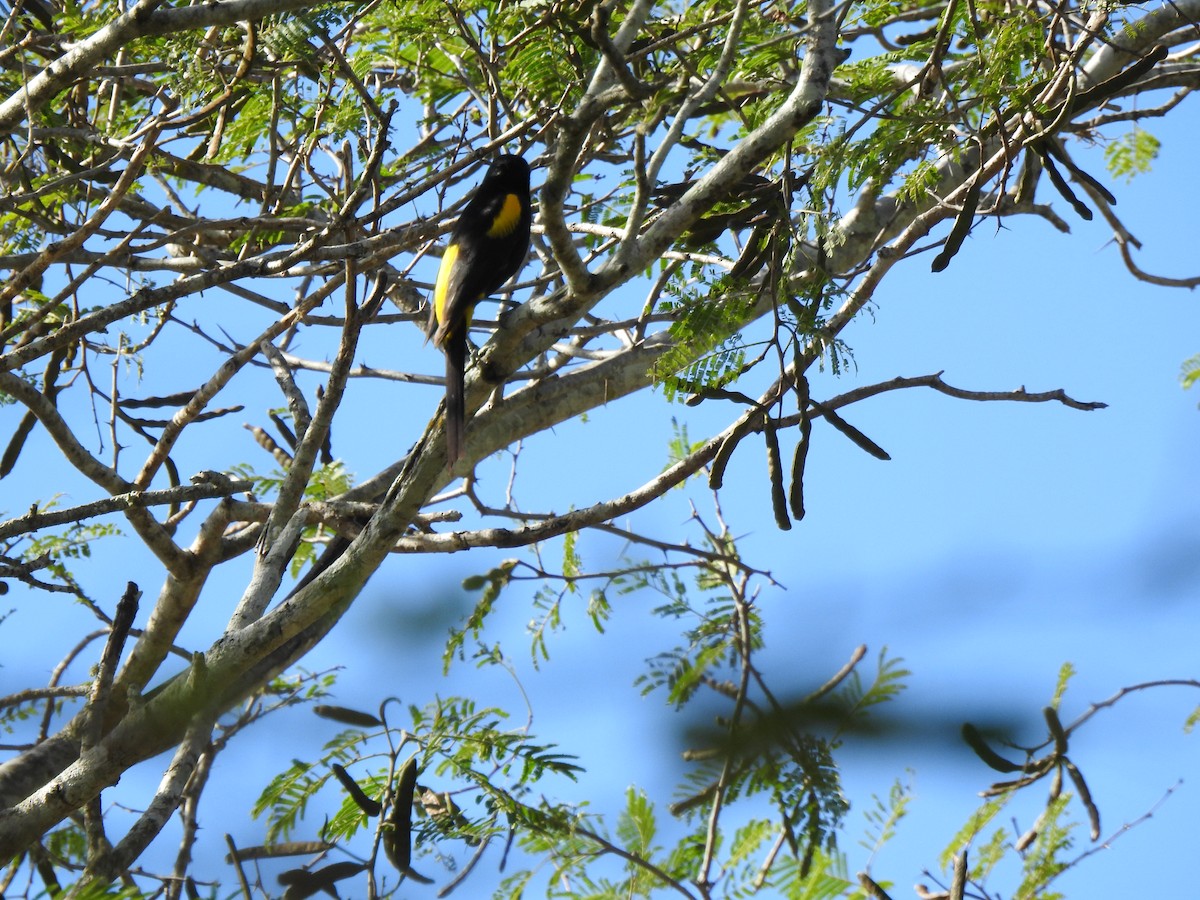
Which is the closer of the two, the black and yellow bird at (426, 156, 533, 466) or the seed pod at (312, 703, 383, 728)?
the seed pod at (312, 703, 383, 728)

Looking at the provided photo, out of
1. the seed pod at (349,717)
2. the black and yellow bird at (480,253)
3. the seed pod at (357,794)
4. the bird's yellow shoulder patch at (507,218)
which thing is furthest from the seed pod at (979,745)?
the bird's yellow shoulder patch at (507,218)

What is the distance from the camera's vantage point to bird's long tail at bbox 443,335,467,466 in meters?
3.50

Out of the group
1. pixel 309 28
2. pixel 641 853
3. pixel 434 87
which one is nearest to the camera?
pixel 641 853

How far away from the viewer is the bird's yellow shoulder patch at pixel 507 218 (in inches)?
206

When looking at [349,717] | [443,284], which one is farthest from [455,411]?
[349,717]

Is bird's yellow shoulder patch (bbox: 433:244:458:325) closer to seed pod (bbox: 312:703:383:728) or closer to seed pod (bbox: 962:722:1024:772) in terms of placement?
seed pod (bbox: 312:703:383:728)

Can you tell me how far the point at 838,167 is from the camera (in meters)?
3.38

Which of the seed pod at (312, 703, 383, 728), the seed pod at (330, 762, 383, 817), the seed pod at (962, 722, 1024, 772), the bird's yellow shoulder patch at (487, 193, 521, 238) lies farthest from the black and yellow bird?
the seed pod at (962, 722, 1024, 772)

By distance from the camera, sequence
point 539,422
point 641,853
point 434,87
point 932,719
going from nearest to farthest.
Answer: point 932,719
point 641,853
point 539,422
point 434,87

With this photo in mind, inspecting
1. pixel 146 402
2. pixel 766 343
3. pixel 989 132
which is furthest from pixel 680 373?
pixel 146 402

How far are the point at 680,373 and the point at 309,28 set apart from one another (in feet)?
6.02

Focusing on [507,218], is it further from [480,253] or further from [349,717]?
[349,717]

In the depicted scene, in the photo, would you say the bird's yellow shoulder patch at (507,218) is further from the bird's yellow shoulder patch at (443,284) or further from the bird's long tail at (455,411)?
the bird's long tail at (455,411)

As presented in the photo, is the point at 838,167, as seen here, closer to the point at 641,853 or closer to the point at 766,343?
the point at 766,343
